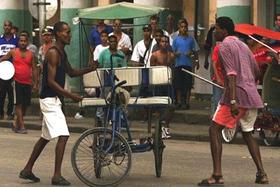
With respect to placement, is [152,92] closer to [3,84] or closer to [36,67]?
[36,67]

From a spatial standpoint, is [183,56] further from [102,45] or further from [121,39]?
[102,45]

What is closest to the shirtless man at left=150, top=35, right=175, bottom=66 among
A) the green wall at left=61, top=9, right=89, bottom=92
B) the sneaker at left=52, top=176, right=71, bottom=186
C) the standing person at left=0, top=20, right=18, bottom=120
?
the standing person at left=0, top=20, right=18, bottom=120

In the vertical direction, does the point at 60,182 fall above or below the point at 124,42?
below

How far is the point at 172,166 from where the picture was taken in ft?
37.6

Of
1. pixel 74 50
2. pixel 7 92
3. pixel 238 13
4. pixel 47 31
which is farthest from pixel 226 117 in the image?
pixel 74 50

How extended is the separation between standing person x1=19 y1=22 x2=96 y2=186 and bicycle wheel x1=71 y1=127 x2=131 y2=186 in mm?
254

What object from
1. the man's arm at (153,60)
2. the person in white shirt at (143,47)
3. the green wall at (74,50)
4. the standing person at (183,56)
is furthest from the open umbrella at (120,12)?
the green wall at (74,50)

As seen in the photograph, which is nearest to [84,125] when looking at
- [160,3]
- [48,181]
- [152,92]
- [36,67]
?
[36,67]

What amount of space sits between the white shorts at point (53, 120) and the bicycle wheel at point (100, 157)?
A: 1.01 feet

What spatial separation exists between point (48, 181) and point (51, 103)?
1.04m

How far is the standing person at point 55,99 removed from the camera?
9.67m

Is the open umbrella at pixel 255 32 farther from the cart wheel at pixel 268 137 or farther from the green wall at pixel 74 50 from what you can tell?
the green wall at pixel 74 50

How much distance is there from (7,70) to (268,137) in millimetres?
5437

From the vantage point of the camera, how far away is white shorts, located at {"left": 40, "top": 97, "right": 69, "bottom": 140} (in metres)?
9.68
